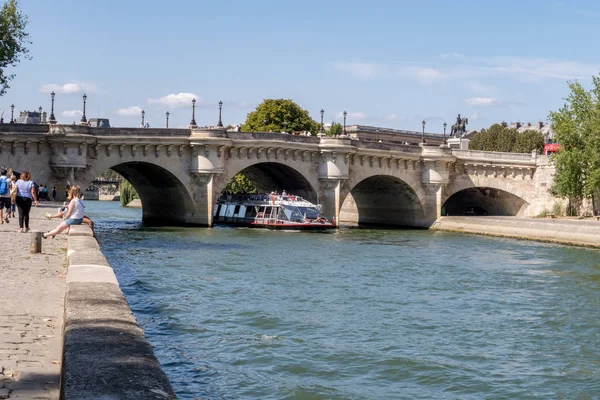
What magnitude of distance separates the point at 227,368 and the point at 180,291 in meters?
9.09

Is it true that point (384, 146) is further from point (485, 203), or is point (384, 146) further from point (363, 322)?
point (363, 322)

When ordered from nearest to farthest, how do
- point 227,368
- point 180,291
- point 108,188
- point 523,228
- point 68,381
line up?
point 68,381 → point 227,368 → point 180,291 → point 523,228 → point 108,188

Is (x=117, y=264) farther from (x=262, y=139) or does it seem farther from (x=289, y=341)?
(x=262, y=139)

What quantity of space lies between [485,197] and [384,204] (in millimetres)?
8410

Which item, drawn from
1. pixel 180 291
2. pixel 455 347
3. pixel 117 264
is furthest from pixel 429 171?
pixel 455 347

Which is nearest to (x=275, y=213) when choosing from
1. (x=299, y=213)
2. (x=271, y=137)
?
(x=299, y=213)

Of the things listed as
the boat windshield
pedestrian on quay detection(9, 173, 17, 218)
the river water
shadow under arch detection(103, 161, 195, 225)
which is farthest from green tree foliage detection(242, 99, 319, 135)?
pedestrian on quay detection(9, 173, 17, 218)

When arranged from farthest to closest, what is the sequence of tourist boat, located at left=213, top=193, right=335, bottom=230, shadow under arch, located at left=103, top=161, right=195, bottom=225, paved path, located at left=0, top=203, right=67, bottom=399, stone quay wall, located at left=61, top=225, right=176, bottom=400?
1. tourist boat, located at left=213, top=193, right=335, bottom=230
2. shadow under arch, located at left=103, top=161, right=195, bottom=225
3. paved path, located at left=0, top=203, right=67, bottom=399
4. stone quay wall, located at left=61, top=225, right=176, bottom=400

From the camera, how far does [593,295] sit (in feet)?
79.1

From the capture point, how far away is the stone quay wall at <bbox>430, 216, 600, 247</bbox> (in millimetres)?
44844

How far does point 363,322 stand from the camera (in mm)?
18312

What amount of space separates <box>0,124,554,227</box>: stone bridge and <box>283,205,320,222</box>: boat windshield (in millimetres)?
2366

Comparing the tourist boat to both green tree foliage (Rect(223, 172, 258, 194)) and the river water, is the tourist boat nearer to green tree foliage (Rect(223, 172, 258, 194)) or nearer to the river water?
the river water

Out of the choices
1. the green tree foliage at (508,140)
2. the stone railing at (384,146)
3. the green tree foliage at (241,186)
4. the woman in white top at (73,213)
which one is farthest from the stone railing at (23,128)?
the green tree foliage at (508,140)
